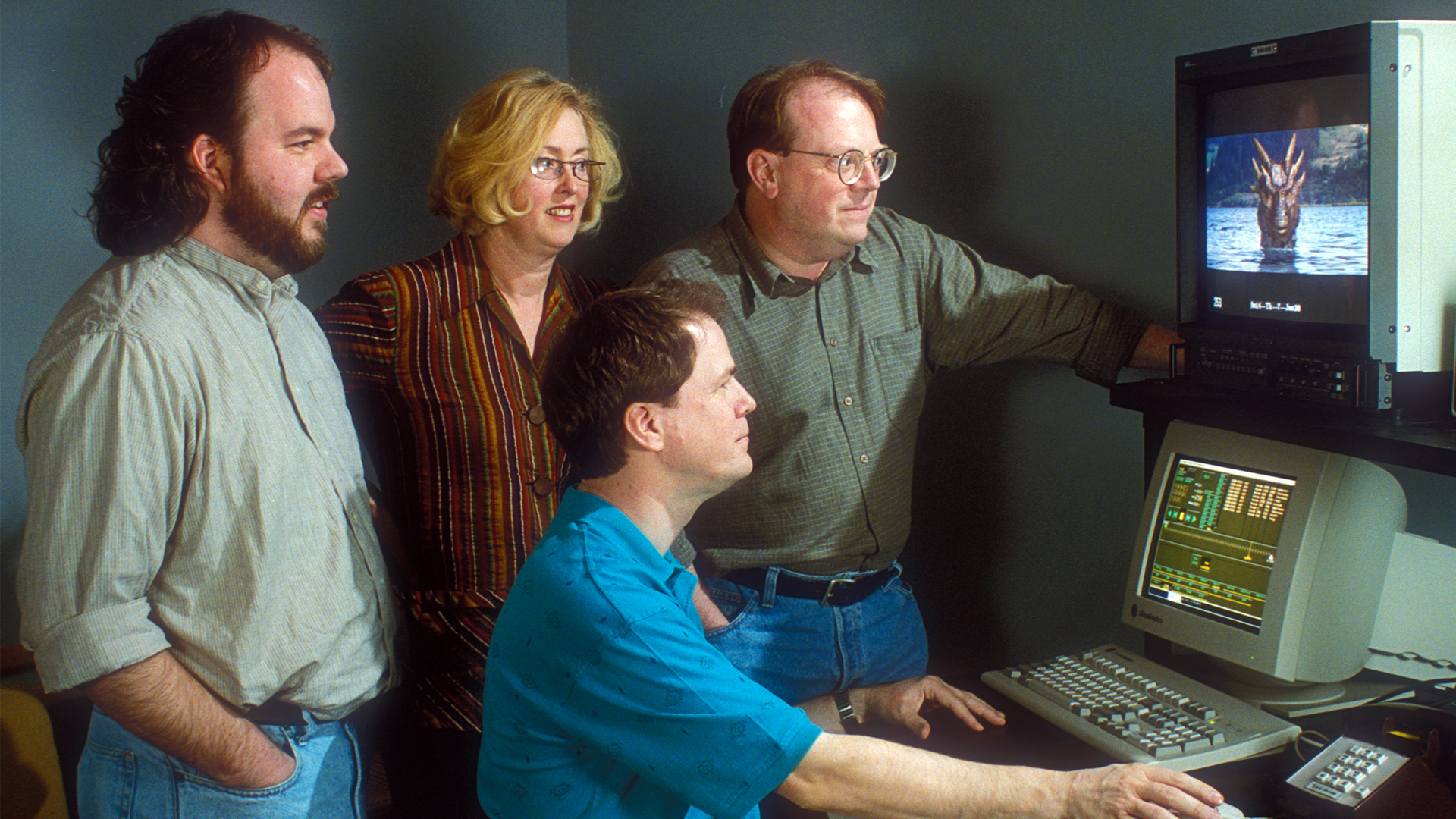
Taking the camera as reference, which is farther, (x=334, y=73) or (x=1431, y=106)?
(x=334, y=73)

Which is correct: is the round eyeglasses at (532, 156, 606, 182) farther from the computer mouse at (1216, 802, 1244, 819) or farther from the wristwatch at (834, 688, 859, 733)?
the computer mouse at (1216, 802, 1244, 819)

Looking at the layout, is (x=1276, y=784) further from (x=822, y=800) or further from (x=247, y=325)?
(x=247, y=325)

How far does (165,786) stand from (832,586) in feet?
3.71

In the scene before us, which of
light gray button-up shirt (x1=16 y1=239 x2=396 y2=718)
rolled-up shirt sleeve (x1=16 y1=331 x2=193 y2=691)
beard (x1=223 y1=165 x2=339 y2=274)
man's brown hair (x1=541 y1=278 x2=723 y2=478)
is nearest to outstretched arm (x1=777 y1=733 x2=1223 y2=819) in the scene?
man's brown hair (x1=541 y1=278 x2=723 y2=478)

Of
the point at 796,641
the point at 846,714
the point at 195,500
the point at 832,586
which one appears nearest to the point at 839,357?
the point at 832,586

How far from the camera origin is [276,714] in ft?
4.93

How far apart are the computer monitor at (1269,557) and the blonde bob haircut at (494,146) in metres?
1.24

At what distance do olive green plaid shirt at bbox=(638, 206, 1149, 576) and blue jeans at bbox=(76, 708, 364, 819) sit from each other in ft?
2.70

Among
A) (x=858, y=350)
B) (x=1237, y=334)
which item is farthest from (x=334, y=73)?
(x=1237, y=334)

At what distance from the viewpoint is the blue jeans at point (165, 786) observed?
1434 millimetres

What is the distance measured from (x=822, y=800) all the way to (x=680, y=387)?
1.73 ft

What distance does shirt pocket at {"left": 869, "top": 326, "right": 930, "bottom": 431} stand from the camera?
1997 millimetres

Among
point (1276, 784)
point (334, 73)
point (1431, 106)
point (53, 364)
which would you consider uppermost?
point (334, 73)

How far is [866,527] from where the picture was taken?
2000 mm
